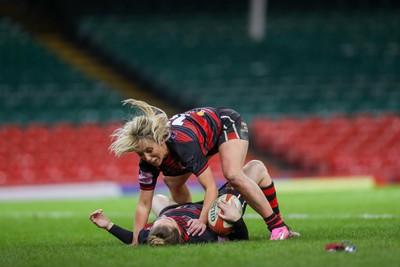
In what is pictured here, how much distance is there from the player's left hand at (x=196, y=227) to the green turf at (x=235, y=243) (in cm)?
31

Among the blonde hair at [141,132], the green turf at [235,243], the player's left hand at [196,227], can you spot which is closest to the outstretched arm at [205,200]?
the player's left hand at [196,227]

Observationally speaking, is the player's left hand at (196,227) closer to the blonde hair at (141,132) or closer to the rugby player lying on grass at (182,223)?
the rugby player lying on grass at (182,223)

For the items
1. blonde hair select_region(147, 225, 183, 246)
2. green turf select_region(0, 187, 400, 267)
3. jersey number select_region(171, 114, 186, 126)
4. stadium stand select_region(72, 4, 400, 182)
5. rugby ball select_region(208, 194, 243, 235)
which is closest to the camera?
green turf select_region(0, 187, 400, 267)

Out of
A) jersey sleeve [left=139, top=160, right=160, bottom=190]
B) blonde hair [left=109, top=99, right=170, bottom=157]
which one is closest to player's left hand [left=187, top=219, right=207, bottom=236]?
jersey sleeve [left=139, top=160, right=160, bottom=190]

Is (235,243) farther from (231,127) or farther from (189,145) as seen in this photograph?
(231,127)

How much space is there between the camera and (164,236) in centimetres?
794

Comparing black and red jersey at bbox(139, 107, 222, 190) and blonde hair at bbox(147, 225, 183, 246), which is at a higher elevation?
black and red jersey at bbox(139, 107, 222, 190)

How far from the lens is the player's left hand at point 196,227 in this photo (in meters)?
8.13

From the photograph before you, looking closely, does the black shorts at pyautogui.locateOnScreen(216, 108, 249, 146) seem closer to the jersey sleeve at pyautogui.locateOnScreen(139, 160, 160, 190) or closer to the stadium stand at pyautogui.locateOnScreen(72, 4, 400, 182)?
A: the jersey sleeve at pyautogui.locateOnScreen(139, 160, 160, 190)

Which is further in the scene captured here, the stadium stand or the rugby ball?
the stadium stand

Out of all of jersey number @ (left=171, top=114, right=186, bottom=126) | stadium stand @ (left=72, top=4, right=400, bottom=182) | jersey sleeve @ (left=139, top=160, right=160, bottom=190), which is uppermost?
stadium stand @ (left=72, top=4, right=400, bottom=182)

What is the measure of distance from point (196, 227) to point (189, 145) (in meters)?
0.81

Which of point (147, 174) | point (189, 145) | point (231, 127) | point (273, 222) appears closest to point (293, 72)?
point (231, 127)

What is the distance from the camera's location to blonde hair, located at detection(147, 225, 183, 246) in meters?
7.91
